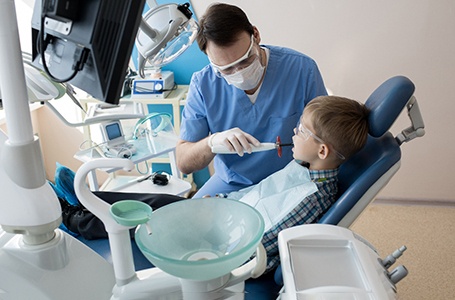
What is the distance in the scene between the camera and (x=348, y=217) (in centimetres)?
128

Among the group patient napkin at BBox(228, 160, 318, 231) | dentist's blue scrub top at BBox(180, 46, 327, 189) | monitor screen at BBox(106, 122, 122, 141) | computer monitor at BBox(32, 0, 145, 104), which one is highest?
computer monitor at BBox(32, 0, 145, 104)

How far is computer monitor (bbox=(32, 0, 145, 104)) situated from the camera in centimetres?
60

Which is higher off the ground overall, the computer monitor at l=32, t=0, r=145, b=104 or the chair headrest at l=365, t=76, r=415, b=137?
the computer monitor at l=32, t=0, r=145, b=104

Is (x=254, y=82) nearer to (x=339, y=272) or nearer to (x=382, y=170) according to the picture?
(x=382, y=170)

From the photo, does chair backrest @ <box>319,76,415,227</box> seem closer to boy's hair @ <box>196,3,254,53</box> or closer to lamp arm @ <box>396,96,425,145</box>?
lamp arm @ <box>396,96,425,145</box>

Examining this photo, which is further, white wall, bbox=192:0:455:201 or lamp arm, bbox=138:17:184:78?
white wall, bbox=192:0:455:201

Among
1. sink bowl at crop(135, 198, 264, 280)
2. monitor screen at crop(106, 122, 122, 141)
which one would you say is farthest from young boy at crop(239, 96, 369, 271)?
monitor screen at crop(106, 122, 122, 141)

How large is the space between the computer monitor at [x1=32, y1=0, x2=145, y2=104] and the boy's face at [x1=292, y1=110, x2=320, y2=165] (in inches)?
37.2

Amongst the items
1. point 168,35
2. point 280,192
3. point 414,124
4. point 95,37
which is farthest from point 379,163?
point 95,37

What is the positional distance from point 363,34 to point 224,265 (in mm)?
2264

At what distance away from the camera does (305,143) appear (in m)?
1.51

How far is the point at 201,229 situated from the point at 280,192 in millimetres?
756

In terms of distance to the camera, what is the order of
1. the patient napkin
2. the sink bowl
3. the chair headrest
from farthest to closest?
the patient napkin < the chair headrest < the sink bowl

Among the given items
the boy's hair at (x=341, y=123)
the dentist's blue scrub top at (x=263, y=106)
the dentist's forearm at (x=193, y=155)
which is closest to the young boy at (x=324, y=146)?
the boy's hair at (x=341, y=123)
